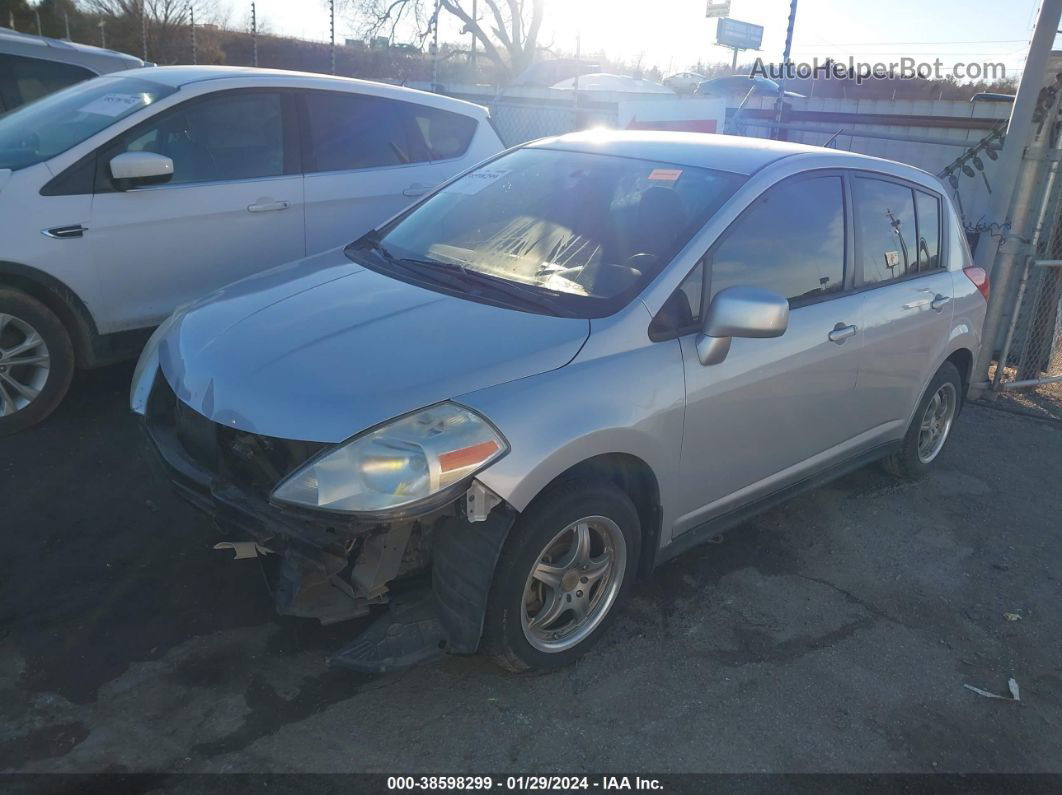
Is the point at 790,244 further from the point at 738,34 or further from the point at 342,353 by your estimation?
the point at 738,34

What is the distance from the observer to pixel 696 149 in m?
3.94

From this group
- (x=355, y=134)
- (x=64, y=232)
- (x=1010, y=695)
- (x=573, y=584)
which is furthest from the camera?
(x=355, y=134)

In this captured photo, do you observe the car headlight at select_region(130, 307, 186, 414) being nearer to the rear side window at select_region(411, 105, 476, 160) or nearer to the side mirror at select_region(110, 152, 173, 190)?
the side mirror at select_region(110, 152, 173, 190)

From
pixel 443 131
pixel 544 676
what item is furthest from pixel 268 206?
pixel 544 676

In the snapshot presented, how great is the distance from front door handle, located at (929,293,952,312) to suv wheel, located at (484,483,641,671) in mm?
2457

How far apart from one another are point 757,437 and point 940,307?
175 centimetres

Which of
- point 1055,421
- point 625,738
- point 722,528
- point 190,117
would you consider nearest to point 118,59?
point 190,117

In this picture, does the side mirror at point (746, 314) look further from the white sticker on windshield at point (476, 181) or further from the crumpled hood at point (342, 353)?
the white sticker on windshield at point (476, 181)

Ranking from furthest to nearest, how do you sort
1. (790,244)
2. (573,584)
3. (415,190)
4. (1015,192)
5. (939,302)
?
(1015,192) → (415,190) → (939,302) → (790,244) → (573,584)

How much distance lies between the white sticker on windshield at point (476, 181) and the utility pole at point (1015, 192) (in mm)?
4126

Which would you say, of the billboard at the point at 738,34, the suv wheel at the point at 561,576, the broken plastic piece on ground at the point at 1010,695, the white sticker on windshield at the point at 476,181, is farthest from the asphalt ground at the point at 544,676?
the billboard at the point at 738,34

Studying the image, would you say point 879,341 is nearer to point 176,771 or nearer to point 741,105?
point 176,771

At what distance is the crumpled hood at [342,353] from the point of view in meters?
2.74

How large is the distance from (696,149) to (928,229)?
1.69m
